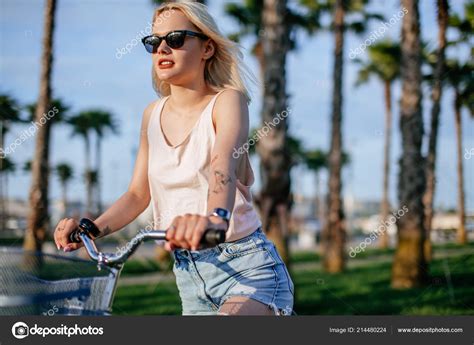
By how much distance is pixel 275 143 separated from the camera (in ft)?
27.9

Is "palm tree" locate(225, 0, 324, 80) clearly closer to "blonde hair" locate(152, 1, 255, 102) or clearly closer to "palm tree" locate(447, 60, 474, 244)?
"palm tree" locate(447, 60, 474, 244)

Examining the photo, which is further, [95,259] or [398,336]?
[398,336]

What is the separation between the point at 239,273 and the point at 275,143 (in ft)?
21.1

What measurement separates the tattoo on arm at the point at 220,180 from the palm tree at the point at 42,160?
29.1 feet

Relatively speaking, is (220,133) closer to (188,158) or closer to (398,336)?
(188,158)

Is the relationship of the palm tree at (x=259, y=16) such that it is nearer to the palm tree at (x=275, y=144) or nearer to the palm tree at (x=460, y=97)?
the palm tree at (x=460, y=97)

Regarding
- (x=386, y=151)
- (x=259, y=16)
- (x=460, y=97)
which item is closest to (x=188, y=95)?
(x=460, y=97)

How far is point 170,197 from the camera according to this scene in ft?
7.09

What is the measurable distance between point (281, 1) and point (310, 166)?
49.6m

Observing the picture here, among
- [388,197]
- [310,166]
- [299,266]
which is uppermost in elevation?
[310,166]

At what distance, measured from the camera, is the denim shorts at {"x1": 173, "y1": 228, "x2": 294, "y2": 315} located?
2109mm

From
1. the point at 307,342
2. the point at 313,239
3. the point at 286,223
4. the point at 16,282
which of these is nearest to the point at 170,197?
the point at 16,282

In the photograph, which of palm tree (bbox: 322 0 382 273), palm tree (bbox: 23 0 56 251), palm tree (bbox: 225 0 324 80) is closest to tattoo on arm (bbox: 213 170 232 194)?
palm tree (bbox: 23 0 56 251)

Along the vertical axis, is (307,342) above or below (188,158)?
below
